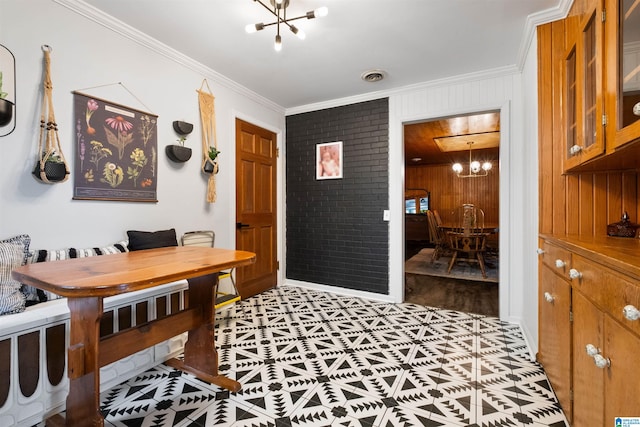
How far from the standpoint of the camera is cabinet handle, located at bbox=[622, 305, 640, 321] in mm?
Result: 843

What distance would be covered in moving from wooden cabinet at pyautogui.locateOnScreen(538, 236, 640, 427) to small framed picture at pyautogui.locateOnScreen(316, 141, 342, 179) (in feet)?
8.29

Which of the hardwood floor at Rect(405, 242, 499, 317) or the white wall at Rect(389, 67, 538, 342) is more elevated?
the white wall at Rect(389, 67, 538, 342)

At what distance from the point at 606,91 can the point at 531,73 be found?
1.27 metres

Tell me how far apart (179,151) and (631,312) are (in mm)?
2974

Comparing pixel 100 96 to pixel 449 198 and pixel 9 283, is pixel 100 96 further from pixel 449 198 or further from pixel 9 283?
pixel 449 198

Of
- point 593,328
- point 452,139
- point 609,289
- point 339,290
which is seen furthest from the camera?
point 452,139

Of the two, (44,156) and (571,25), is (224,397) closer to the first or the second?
(44,156)

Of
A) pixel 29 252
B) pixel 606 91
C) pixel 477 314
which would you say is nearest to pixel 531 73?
pixel 606 91

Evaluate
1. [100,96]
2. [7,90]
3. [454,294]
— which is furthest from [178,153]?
[454,294]

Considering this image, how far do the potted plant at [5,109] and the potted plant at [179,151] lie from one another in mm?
1042

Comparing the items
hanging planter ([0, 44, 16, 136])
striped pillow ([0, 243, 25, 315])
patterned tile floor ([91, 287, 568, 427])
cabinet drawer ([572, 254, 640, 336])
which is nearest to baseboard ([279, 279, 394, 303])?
patterned tile floor ([91, 287, 568, 427])

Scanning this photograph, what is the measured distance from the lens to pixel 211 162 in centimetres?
301

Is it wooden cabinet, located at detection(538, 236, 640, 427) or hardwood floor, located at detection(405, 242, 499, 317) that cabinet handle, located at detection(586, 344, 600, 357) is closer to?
wooden cabinet, located at detection(538, 236, 640, 427)

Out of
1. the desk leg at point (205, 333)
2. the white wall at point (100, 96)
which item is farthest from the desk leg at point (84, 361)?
the white wall at point (100, 96)
